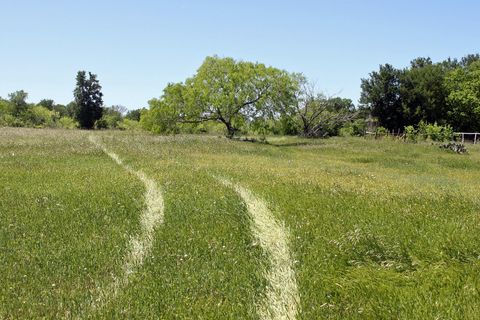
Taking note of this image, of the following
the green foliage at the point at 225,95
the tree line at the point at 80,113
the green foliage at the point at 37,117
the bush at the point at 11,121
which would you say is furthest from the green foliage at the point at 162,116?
the green foliage at the point at 37,117

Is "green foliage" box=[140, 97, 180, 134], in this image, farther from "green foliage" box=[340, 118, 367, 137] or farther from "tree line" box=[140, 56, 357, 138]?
"green foliage" box=[340, 118, 367, 137]

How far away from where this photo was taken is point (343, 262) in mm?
6488

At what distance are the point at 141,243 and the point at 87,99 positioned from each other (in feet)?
300

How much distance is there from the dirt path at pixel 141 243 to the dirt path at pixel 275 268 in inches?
73.3

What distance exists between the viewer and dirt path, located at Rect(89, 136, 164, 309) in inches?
218

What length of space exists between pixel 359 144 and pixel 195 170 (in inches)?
980

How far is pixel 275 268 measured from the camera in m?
6.42

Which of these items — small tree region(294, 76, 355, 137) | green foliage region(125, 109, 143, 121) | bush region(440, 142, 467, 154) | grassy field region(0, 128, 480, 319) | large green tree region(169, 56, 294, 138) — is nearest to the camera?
grassy field region(0, 128, 480, 319)

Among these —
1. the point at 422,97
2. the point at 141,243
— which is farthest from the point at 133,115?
the point at 141,243

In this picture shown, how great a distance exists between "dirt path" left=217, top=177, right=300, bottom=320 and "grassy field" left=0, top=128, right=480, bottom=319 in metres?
0.12

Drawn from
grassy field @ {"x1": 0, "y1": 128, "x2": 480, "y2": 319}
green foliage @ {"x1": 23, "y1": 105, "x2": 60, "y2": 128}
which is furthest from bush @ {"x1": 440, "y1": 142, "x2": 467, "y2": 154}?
green foliage @ {"x1": 23, "y1": 105, "x2": 60, "y2": 128}

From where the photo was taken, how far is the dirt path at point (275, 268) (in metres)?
5.20

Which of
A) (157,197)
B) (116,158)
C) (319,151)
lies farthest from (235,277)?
(319,151)

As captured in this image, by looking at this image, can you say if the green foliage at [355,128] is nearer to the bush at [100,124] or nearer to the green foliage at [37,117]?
the bush at [100,124]
